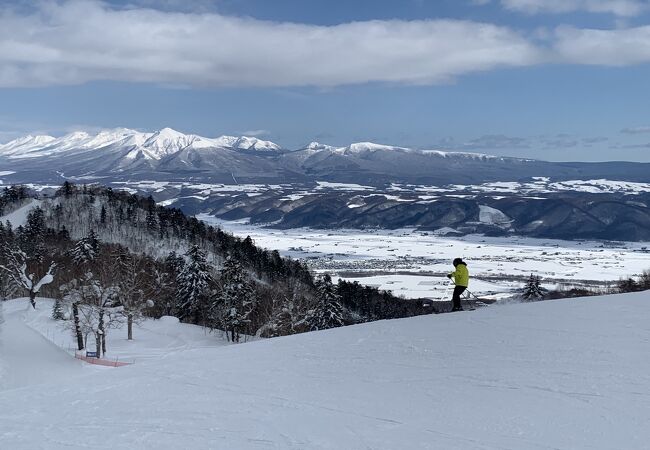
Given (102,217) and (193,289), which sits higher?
(102,217)

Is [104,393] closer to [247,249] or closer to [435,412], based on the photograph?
[435,412]

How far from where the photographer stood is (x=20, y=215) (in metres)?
117

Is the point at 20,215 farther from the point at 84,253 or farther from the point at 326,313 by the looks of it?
the point at 326,313

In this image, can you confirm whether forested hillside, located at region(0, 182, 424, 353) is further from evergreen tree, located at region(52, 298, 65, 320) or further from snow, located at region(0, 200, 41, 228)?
snow, located at region(0, 200, 41, 228)

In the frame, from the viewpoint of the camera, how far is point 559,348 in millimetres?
13102

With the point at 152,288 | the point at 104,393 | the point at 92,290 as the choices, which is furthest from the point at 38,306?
the point at 104,393

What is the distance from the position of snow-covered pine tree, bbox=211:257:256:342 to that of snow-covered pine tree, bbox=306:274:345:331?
5.99m

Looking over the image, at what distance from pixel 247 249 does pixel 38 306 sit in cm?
5516

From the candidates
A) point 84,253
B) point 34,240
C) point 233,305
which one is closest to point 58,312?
point 233,305

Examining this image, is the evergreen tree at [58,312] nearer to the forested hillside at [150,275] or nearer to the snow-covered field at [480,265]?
the forested hillside at [150,275]

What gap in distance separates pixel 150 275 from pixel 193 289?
12470mm

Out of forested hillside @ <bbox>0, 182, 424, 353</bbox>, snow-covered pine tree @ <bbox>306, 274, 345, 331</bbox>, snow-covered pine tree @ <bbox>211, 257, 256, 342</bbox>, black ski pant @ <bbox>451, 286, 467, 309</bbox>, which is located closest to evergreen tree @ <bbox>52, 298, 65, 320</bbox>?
forested hillside @ <bbox>0, 182, 424, 353</bbox>

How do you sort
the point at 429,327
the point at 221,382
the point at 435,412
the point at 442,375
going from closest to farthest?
the point at 435,412
the point at 442,375
the point at 221,382
the point at 429,327

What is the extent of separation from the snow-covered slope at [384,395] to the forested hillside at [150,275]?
2600 centimetres
